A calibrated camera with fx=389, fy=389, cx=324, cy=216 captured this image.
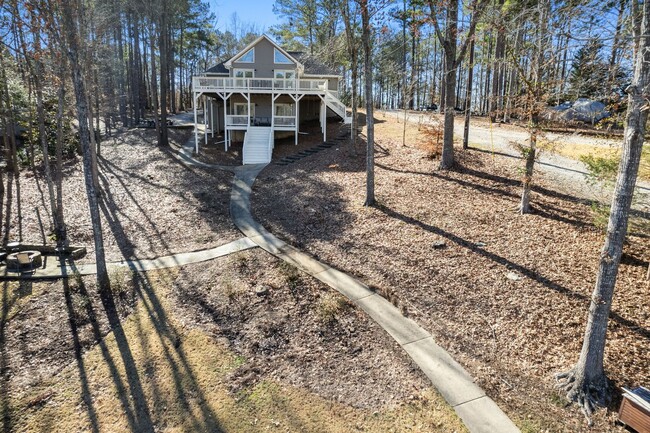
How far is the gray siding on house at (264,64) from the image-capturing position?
27281 mm

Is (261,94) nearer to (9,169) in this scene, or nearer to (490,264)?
(9,169)

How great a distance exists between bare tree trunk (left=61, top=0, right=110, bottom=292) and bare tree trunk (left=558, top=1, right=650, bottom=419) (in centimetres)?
1062

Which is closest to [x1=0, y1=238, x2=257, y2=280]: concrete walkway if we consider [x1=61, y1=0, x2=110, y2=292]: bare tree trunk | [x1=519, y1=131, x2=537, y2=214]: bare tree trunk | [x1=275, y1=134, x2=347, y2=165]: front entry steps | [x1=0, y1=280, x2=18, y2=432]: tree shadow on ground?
[x1=0, y1=280, x2=18, y2=432]: tree shadow on ground

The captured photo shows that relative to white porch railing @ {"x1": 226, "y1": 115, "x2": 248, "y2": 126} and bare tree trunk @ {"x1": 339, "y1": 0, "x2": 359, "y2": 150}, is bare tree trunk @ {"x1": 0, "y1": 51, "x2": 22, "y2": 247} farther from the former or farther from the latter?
bare tree trunk @ {"x1": 339, "y1": 0, "x2": 359, "y2": 150}

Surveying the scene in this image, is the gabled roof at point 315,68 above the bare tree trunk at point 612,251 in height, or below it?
above

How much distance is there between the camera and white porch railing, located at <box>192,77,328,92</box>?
81.5 feet

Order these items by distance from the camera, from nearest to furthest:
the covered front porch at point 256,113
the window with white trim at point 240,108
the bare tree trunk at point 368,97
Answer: the bare tree trunk at point 368,97 < the covered front porch at point 256,113 < the window with white trim at point 240,108

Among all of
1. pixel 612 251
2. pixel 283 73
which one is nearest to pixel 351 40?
pixel 283 73

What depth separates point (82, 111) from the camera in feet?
30.5

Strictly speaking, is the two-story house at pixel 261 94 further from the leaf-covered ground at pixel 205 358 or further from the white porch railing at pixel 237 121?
the leaf-covered ground at pixel 205 358

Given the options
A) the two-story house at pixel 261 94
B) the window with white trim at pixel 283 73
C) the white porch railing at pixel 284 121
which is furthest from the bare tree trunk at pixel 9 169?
the window with white trim at pixel 283 73

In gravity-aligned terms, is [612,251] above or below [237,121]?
below

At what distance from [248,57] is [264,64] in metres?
1.19

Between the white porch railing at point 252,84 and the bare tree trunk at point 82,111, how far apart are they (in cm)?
1555
